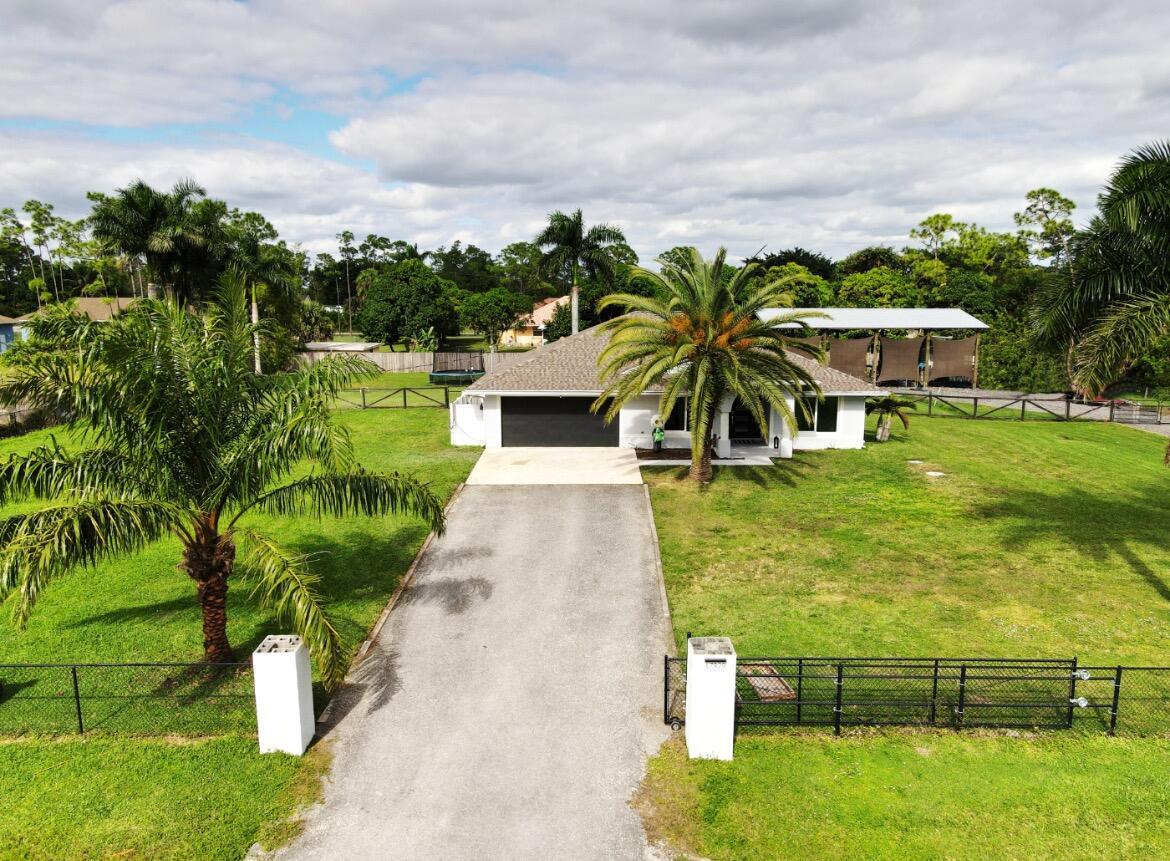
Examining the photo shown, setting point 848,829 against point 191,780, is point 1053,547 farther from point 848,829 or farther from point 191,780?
point 191,780

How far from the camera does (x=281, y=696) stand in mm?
9820

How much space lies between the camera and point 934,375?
153ft

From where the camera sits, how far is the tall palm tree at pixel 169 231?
129ft

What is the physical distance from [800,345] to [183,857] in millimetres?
19520

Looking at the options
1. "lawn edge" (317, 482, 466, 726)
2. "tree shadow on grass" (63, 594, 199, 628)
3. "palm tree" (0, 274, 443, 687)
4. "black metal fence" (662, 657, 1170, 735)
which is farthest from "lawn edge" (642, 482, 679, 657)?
"tree shadow on grass" (63, 594, 199, 628)

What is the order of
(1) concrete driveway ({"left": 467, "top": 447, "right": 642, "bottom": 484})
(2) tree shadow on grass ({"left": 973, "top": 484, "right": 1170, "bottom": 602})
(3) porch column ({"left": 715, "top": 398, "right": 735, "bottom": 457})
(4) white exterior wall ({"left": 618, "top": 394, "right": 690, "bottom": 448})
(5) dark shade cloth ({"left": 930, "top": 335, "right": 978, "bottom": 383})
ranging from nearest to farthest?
(2) tree shadow on grass ({"left": 973, "top": 484, "right": 1170, "bottom": 602}) → (1) concrete driveway ({"left": 467, "top": 447, "right": 642, "bottom": 484}) → (3) porch column ({"left": 715, "top": 398, "right": 735, "bottom": 457}) → (4) white exterior wall ({"left": 618, "top": 394, "right": 690, "bottom": 448}) → (5) dark shade cloth ({"left": 930, "top": 335, "right": 978, "bottom": 383})

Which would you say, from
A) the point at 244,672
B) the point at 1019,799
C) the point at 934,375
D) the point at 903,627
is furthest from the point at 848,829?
the point at 934,375

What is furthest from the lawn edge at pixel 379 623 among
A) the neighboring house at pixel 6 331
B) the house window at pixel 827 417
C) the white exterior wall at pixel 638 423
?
the neighboring house at pixel 6 331

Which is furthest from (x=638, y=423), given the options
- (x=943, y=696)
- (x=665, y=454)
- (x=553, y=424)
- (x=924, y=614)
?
(x=943, y=696)

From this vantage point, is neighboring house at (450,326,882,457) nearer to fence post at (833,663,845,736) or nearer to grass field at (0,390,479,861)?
grass field at (0,390,479,861)

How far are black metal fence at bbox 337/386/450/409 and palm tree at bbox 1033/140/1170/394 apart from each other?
94.6 feet

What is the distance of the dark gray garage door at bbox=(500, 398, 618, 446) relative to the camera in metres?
28.1

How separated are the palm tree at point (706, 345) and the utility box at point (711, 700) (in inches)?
464

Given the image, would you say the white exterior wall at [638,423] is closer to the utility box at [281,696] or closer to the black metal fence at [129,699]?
the black metal fence at [129,699]
